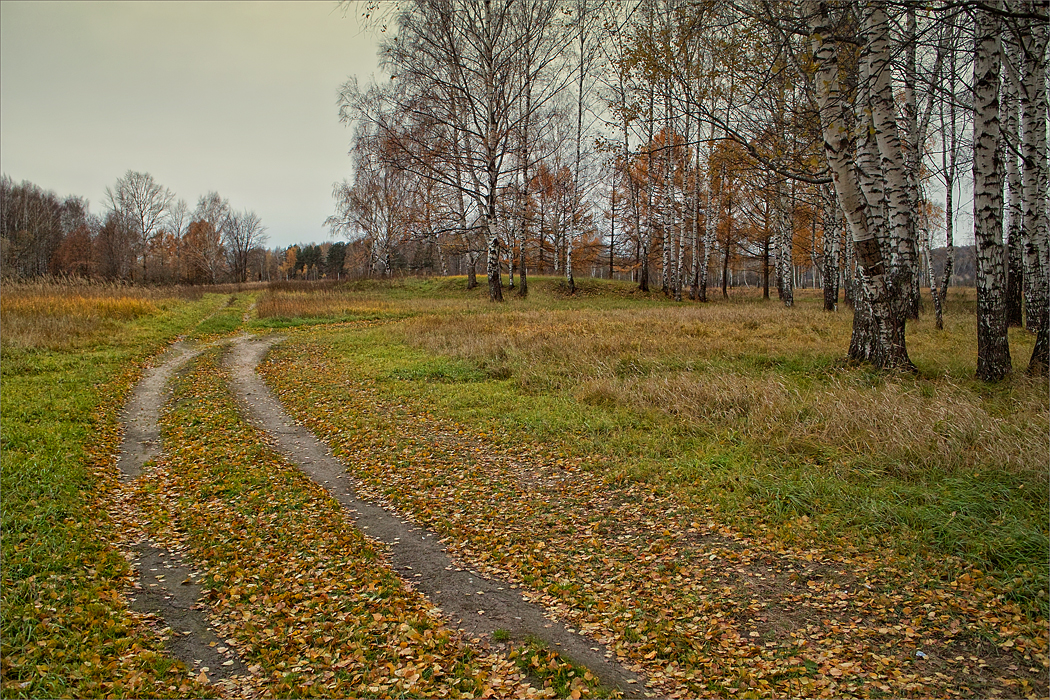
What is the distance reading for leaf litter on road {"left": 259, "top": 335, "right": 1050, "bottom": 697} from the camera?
3.40 meters

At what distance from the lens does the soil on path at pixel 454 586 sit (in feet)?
12.4

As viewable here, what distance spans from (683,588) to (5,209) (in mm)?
72656

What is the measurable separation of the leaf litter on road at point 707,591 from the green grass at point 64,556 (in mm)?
2490

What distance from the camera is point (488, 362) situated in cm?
1214

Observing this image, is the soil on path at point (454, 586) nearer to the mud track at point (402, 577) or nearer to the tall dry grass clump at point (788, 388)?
the mud track at point (402, 577)

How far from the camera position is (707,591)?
4363 mm

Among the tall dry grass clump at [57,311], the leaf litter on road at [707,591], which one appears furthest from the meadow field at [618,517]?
the tall dry grass clump at [57,311]

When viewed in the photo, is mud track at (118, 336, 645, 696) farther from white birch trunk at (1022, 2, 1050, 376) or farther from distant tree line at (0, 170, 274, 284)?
distant tree line at (0, 170, 274, 284)

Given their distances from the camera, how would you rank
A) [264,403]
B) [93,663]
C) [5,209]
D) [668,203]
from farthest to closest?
1. [5,209]
2. [668,203]
3. [264,403]
4. [93,663]

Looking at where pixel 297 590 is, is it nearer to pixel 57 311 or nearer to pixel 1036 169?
pixel 1036 169

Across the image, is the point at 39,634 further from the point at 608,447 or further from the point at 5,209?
the point at 5,209

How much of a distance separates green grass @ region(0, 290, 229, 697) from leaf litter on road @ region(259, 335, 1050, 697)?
2490 mm

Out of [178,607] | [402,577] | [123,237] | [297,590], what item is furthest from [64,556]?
[123,237]

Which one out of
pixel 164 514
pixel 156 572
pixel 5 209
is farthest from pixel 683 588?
pixel 5 209
